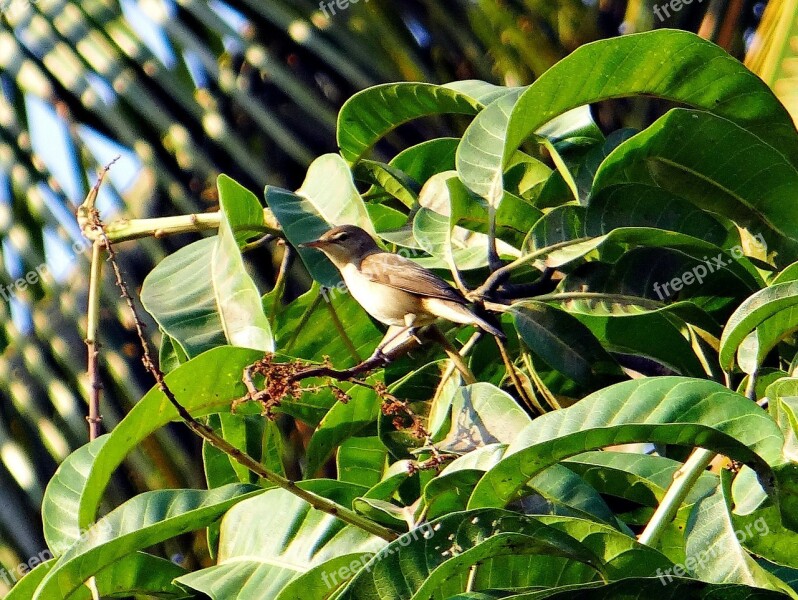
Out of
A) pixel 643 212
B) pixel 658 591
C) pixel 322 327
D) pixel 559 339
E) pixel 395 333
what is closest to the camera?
pixel 658 591

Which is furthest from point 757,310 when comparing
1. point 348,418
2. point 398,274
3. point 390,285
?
point 398,274

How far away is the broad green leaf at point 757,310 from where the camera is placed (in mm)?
1493

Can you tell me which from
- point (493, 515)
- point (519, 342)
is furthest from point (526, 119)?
point (493, 515)

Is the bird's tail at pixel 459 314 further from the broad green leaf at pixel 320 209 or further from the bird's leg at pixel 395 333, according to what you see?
the broad green leaf at pixel 320 209

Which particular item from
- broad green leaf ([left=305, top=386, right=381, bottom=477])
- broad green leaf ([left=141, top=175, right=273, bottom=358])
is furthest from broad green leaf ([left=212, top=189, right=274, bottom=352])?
broad green leaf ([left=305, top=386, right=381, bottom=477])

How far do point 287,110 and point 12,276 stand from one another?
0.89 metres

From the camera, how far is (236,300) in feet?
6.14

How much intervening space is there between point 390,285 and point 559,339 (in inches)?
29.4

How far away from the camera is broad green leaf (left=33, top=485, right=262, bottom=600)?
1558 mm

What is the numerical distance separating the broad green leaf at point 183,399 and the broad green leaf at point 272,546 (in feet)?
0.58

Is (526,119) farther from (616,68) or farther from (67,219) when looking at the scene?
(67,219)

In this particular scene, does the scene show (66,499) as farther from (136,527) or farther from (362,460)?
(362,460)

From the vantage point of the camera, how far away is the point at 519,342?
6.55ft

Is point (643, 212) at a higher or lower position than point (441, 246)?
lower
